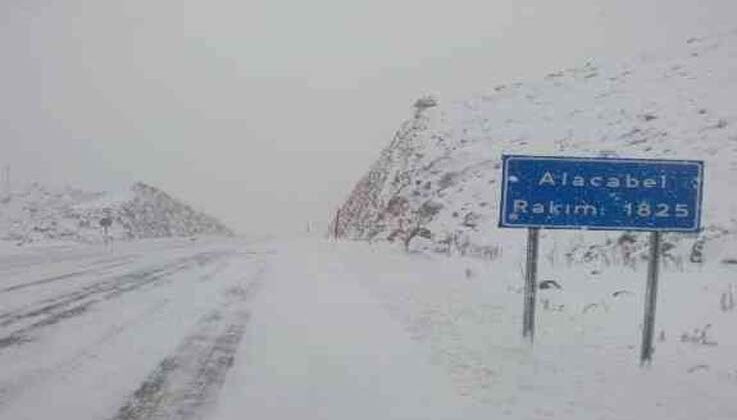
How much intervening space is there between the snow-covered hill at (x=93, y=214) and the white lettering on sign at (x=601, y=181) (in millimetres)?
30467

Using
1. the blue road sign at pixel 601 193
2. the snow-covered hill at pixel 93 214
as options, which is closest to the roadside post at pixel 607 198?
the blue road sign at pixel 601 193

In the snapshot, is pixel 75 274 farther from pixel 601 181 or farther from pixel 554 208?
pixel 601 181

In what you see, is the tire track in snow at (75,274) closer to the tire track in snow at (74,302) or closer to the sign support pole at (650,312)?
the tire track in snow at (74,302)

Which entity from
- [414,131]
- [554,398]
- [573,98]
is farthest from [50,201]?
[554,398]

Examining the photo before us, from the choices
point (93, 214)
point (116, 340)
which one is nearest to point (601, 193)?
point (116, 340)

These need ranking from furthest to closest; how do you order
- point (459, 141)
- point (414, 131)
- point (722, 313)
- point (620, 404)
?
point (414, 131)
point (459, 141)
point (722, 313)
point (620, 404)

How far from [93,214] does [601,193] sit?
45.7 m

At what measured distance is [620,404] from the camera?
20.2ft

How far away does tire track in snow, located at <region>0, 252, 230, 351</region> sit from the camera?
800 cm

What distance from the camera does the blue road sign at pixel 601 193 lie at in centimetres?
784

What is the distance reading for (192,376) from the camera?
6387 mm

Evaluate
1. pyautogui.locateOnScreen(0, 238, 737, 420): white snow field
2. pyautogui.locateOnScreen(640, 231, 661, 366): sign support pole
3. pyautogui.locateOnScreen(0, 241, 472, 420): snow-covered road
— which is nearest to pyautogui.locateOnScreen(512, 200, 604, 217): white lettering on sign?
pyautogui.locateOnScreen(640, 231, 661, 366): sign support pole

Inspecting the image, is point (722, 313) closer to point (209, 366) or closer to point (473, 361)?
point (473, 361)

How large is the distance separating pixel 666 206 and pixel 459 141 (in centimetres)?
2716
